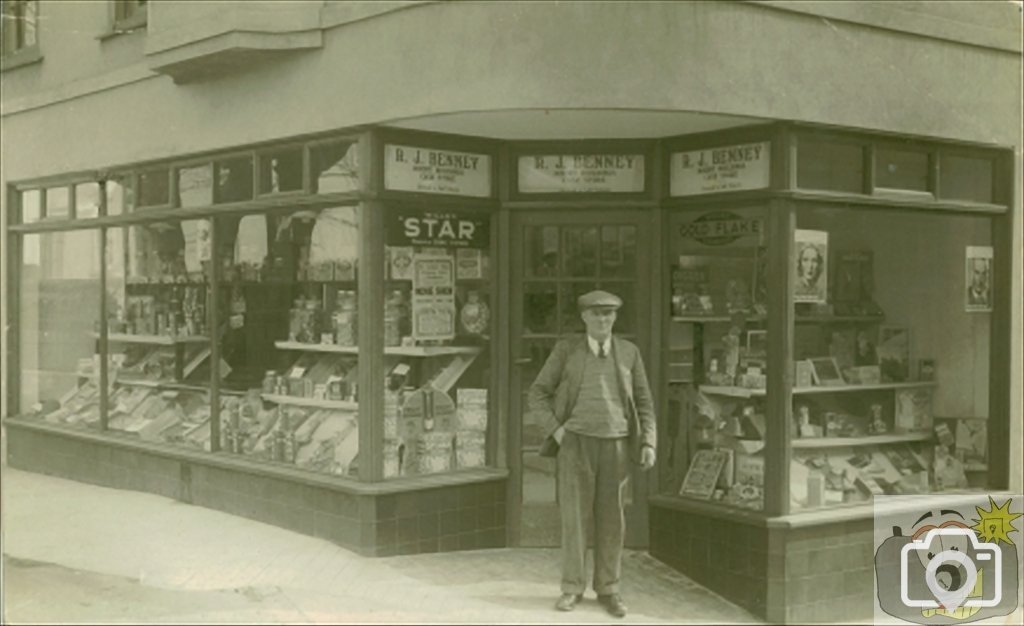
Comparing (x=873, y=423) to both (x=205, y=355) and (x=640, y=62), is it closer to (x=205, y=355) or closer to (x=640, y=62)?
(x=640, y=62)

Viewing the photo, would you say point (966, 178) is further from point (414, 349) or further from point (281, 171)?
point (281, 171)

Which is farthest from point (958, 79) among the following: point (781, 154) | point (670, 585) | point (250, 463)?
point (250, 463)

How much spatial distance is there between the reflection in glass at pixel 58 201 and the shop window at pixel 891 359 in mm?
7909

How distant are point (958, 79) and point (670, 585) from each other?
4868mm

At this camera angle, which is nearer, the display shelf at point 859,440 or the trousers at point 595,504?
the trousers at point 595,504

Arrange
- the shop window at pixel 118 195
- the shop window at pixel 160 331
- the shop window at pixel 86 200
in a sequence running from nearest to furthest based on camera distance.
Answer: the shop window at pixel 160 331 < the shop window at pixel 118 195 < the shop window at pixel 86 200

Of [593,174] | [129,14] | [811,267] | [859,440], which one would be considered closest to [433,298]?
[593,174]

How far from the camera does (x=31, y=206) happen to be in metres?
11.7

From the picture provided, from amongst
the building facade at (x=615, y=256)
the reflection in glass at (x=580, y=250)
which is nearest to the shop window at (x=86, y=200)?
the building facade at (x=615, y=256)

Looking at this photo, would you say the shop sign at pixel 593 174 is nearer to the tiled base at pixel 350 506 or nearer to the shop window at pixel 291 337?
the shop window at pixel 291 337

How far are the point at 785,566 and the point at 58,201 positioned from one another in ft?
28.3

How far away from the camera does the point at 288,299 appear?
9289 mm

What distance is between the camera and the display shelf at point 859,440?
8328mm

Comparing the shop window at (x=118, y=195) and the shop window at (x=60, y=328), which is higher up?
the shop window at (x=118, y=195)
